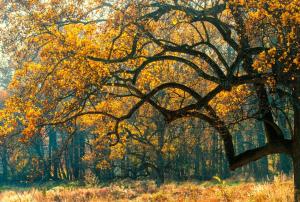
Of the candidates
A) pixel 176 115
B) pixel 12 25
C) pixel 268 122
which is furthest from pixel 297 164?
pixel 12 25

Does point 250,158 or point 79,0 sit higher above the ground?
point 79,0

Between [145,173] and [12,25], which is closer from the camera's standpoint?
[12,25]

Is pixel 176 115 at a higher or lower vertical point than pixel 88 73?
lower

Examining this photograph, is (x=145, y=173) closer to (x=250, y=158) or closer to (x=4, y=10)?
(x=250, y=158)

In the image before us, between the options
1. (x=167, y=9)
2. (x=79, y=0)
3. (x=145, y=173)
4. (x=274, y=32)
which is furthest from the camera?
(x=145, y=173)

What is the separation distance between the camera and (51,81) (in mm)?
12828

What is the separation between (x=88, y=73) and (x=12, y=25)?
2386 mm

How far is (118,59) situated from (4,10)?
3.35 meters

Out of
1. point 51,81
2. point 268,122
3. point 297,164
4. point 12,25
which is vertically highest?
point 12,25

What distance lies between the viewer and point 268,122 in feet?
44.8

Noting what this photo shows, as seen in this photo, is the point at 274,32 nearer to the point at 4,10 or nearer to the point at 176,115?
the point at 176,115

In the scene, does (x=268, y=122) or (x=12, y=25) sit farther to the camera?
(x=268, y=122)

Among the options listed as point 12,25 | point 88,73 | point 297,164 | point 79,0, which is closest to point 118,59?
point 88,73

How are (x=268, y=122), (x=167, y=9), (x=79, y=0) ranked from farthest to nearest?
(x=268, y=122)
(x=167, y=9)
(x=79, y=0)
